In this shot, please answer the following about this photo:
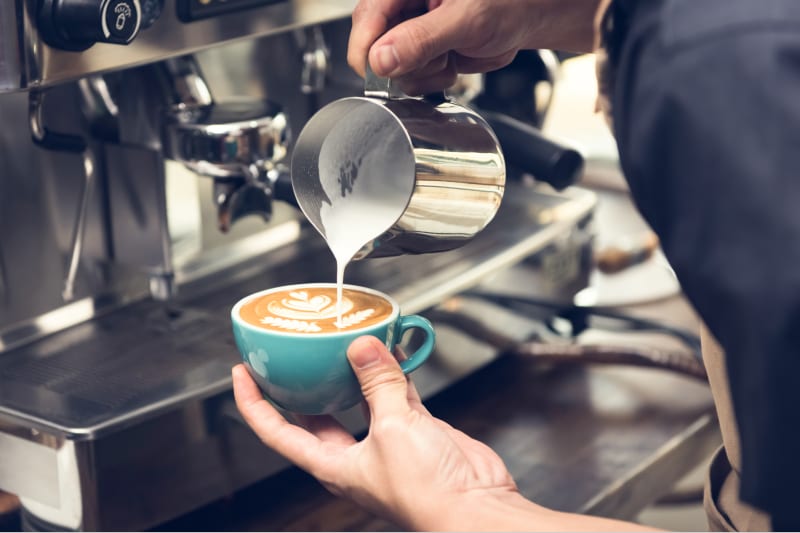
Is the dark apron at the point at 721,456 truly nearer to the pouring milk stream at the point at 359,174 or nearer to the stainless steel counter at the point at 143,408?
the pouring milk stream at the point at 359,174

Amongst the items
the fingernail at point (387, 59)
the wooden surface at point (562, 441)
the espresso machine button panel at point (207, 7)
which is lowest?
the wooden surface at point (562, 441)

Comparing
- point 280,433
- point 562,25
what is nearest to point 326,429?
point 280,433

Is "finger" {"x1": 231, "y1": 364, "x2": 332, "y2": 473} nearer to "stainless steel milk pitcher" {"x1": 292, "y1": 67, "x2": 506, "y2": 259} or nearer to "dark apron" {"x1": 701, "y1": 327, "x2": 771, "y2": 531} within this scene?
"stainless steel milk pitcher" {"x1": 292, "y1": 67, "x2": 506, "y2": 259}

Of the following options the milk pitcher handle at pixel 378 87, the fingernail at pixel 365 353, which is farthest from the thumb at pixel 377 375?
the milk pitcher handle at pixel 378 87

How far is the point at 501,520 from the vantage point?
26.9 inches

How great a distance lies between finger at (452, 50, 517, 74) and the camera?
0.91 m

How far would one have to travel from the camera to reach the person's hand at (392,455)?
0.70m

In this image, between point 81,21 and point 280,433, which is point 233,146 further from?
point 280,433

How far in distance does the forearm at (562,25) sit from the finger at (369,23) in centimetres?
10

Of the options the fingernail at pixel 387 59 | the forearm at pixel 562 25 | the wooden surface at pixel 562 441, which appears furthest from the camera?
the wooden surface at pixel 562 441

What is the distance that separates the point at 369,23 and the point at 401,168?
12 cm

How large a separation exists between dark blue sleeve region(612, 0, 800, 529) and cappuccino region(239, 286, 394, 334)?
286 millimetres

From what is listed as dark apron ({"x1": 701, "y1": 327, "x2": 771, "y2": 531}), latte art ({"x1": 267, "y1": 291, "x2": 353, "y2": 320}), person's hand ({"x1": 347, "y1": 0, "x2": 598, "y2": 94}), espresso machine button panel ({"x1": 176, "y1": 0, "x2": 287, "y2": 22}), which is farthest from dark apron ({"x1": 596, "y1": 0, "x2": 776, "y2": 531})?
espresso machine button panel ({"x1": 176, "y1": 0, "x2": 287, "y2": 22})

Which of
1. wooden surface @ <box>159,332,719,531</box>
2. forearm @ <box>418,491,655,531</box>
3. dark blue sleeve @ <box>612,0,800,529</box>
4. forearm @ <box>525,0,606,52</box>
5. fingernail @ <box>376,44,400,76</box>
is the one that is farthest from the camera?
wooden surface @ <box>159,332,719,531</box>
